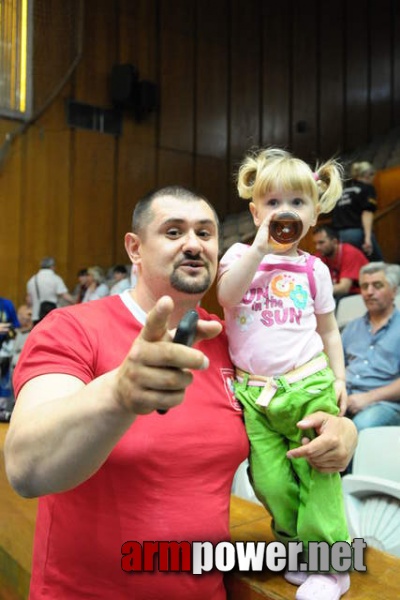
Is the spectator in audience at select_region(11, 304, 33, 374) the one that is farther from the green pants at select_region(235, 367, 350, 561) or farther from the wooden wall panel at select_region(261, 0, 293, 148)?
the wooden wall panel at select_region(261, 0, 293, 148)

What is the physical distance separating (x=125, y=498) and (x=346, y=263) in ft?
8.74

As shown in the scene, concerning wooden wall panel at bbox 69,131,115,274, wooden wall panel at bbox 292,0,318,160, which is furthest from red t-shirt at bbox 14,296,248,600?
wooden wall panel at bbox 292,0,318,160

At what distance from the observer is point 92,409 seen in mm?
632

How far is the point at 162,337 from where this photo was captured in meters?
0.59

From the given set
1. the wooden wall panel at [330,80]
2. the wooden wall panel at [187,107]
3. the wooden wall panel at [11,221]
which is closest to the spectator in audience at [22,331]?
the wooden wall panel at [11,221]

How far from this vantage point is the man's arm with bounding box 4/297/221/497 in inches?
22.6

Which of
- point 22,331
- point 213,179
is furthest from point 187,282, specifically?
point 213,179

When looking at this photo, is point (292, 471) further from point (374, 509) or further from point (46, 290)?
point (46, 290)

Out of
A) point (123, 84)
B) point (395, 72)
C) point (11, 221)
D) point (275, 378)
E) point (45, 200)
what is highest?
point (395, 72)

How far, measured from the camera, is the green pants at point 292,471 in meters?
0.92

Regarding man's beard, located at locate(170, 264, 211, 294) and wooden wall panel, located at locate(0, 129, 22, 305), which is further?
wooden wall panel, located at locate(0, 129, 22, 305)

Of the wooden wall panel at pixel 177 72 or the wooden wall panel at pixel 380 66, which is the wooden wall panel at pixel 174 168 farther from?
the wooden wall panel at pixel 380 66

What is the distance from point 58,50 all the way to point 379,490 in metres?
5.10

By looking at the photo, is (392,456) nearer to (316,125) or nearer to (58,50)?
(58,50)
